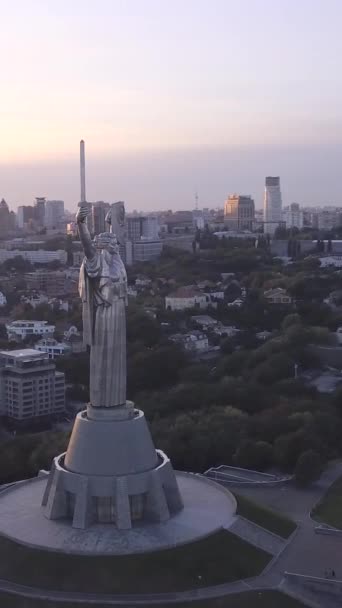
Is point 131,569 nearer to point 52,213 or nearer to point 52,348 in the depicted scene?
point 52,348

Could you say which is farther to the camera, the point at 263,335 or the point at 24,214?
the point at 24,214

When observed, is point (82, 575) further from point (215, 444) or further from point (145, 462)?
point (215, 444)

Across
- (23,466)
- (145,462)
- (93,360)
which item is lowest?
(23,466)

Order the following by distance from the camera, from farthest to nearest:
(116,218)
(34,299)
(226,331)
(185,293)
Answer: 1. (34,299)
2. (185,293)
3. (226,331)
4. (116,218)

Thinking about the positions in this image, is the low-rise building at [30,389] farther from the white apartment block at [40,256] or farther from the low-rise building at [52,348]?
the white apartment block at [40,256]

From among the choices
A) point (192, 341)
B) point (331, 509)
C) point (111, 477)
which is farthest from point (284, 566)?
point (192, 341)

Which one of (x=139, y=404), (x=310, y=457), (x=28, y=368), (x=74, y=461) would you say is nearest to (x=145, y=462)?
(x=74, y=461)

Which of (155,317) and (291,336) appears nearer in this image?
(291,336)
